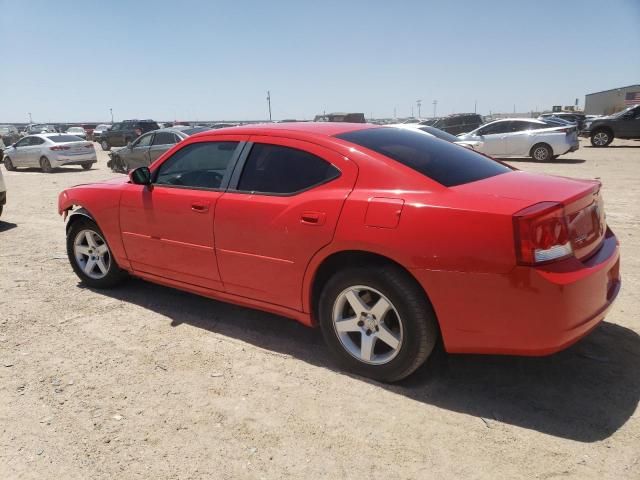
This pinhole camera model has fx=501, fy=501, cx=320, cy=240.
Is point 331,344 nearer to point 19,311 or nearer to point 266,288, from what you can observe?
point 266,288

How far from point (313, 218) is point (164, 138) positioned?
45.2 feet

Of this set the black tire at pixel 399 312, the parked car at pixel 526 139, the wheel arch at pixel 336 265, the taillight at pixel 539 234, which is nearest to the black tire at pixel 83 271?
the wheel arch at pixel 336 265

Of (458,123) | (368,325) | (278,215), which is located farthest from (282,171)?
(458,123)

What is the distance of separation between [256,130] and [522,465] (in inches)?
106

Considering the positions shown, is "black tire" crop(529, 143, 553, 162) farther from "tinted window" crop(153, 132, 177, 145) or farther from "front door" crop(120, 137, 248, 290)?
"front door" crop(120, 137, 248, 290)

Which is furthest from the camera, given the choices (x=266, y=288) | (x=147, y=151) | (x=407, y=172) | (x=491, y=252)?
A: (x=147, y=151)

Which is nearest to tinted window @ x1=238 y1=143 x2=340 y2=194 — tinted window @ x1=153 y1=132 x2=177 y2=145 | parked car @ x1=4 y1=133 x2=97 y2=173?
tinted window @ x1=153 y1=132 x2=177 y2=145

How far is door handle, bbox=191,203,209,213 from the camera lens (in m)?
3.67

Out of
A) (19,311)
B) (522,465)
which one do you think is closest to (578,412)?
(522,465)

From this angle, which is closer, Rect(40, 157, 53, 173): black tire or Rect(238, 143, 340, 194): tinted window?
Rect(238, 143, 340, 194): tinted window

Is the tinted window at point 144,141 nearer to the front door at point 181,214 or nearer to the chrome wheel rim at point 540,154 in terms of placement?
the front door at point 181,214

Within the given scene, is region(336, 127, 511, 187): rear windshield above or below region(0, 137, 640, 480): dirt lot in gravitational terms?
above

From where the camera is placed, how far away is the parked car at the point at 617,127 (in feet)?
72.3

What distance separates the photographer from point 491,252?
250cm
